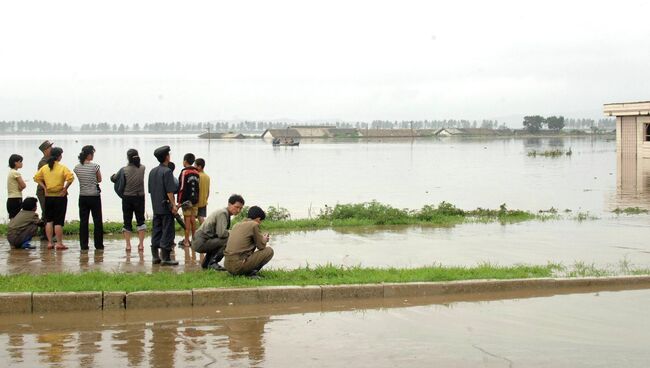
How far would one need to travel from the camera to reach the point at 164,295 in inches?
340

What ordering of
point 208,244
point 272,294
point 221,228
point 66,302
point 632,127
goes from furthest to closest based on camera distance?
point 632,127
point 221,228
point 208,244
point 272,294
point 66,302

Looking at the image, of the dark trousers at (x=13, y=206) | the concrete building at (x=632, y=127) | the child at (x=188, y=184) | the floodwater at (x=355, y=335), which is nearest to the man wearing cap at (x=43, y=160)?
the dark trousers at (x=13, y=206)

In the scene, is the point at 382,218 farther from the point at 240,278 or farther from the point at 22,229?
the point at 240,278

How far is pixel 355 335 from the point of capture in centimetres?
753

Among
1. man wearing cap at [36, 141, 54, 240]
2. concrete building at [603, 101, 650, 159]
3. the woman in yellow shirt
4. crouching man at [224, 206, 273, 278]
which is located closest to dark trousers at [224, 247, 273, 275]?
crouching man at [224, 206, 273, 278]

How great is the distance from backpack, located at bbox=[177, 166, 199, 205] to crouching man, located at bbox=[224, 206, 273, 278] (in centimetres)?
272

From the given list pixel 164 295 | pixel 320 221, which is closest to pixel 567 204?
pixel 320 221

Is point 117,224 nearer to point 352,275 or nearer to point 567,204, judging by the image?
point 352,275

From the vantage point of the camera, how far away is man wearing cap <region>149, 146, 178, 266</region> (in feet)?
37.0

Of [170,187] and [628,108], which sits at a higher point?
[628,108]

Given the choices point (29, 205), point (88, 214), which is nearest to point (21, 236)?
point (29, 205)

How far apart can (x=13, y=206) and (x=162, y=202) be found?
11.4 feet

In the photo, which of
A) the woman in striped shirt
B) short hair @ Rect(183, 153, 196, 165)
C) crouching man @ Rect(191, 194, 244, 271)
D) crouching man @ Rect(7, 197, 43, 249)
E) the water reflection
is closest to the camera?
crouching man @ Rect(191, 194, 244, 271)

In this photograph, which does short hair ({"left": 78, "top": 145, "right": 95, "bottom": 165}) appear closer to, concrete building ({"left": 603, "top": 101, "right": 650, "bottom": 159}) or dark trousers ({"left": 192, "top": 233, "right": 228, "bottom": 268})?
dark trousers ({"left": 192, "top": 233, "right": 228, "bottom": 268})
